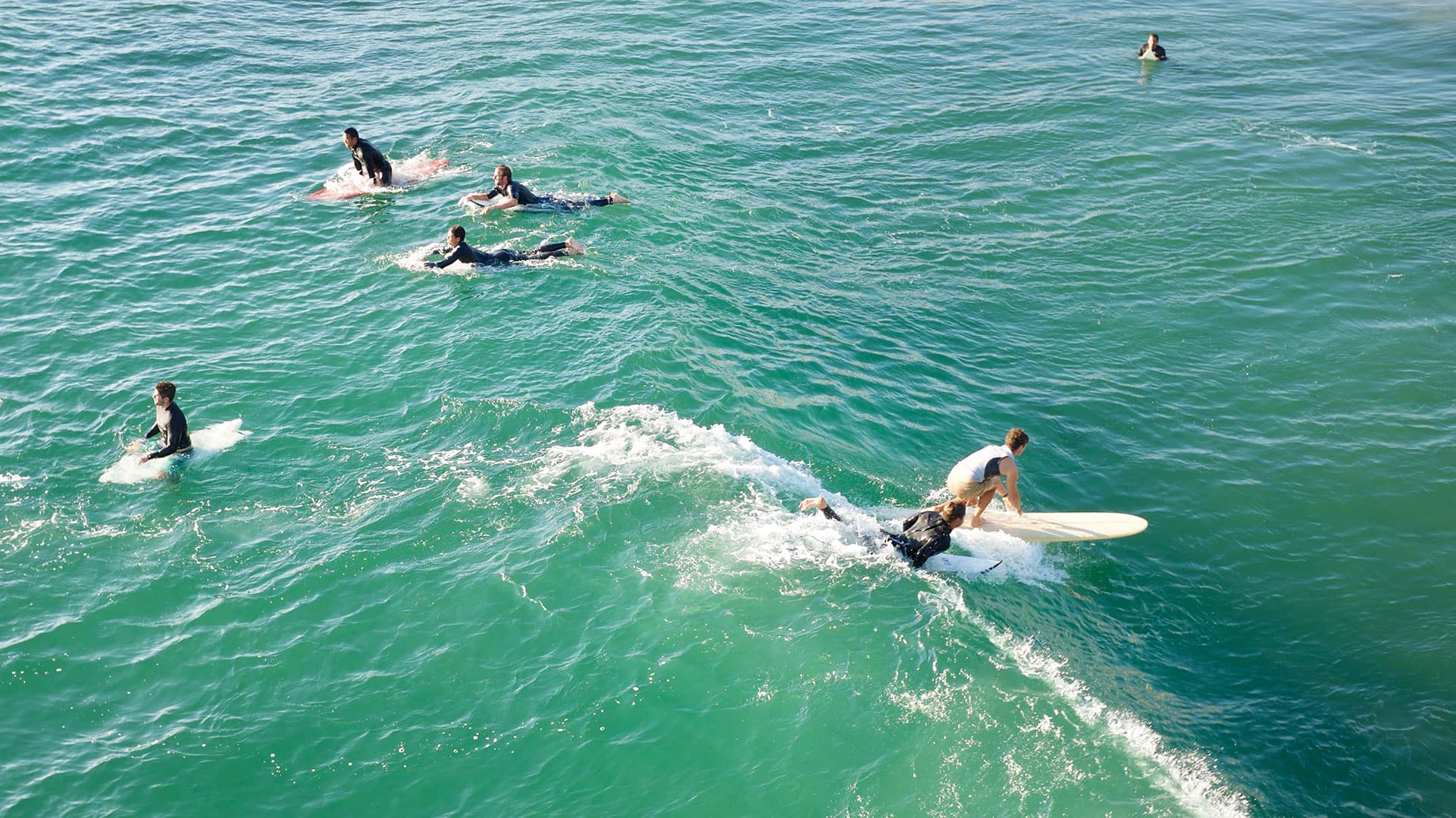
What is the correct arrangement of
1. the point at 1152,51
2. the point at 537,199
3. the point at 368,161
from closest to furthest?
the point at 537,199, the point at 368,161, the point at 1152,51

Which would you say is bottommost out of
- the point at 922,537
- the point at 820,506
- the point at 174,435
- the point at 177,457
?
the point at 922,537

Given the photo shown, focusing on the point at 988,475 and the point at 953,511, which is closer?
the point at 953,511

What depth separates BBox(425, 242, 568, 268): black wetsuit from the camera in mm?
24422

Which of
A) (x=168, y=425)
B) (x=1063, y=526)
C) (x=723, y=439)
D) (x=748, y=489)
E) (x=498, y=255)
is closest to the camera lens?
(x=1063, y=526)

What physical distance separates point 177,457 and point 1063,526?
16955 mm

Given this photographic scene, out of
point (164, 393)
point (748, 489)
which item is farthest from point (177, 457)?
point (748, 489)

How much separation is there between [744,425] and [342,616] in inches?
330

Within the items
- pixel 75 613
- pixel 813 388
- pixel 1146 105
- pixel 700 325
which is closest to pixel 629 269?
pixel 700 325

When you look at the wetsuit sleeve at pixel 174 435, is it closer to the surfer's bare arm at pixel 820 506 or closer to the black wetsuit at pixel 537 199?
the black wetsuit at pixel 537 199

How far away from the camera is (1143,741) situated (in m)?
13.6

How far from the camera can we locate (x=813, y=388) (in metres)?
20.9

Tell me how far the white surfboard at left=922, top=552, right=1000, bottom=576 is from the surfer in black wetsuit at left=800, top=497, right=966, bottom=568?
1.01 feet

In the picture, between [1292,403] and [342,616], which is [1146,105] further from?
[342,616]

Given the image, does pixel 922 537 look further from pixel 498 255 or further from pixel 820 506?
pixel 498 255
